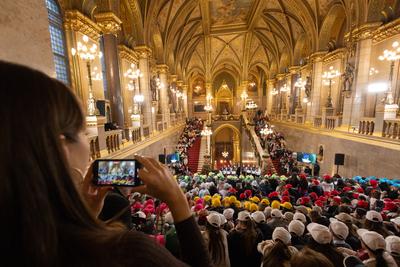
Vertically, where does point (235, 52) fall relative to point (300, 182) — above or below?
above

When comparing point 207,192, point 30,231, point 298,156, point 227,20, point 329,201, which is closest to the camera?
point 30,231

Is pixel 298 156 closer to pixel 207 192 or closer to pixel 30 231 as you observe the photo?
pixel 207 192

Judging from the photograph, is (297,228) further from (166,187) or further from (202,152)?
(202,152)

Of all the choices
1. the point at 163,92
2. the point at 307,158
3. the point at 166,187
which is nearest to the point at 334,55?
the point at 307,158

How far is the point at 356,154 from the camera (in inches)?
383

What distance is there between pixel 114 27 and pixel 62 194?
Result: 1011 cm

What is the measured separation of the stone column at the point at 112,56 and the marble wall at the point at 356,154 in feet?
37.2

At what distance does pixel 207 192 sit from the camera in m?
5.75

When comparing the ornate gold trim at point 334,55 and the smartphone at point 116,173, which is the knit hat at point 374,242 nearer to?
the smartphone at point 116,173

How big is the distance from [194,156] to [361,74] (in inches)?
542

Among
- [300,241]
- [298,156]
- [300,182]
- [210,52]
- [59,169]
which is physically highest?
[210,52]

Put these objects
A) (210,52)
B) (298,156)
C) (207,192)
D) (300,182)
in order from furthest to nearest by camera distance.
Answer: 1. (210,52)
2. (298,156)
3. (300,182)
4. (207,192)

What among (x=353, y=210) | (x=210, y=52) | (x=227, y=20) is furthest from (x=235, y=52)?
(x=353, y=210)

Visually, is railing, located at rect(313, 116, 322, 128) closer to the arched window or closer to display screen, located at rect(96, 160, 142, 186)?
the arched window
